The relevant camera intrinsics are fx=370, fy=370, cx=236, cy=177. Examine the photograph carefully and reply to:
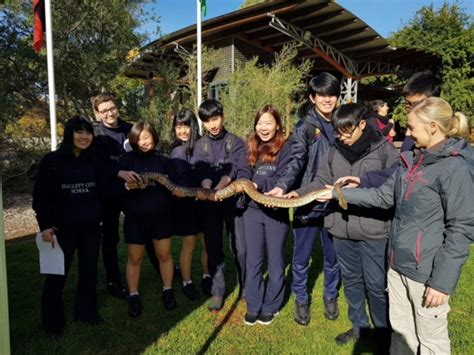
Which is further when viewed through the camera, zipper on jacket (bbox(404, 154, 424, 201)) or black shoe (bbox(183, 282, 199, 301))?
black shoe (bbox(183, 282, 199, 301))

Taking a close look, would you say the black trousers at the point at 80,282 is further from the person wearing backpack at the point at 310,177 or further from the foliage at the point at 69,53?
the foliage at the point at 69,53

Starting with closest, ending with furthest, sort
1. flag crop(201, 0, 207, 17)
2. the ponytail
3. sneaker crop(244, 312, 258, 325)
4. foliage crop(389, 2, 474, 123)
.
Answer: the ponytail < sneaker crop(244, 312, 258, 325) < flag crop(201, 0, 207, 17) < foliage crop(389, 2, 474, 123)

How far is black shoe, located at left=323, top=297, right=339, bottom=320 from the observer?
489 cm

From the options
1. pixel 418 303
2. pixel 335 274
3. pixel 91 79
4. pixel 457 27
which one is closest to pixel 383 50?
pixel 457 27

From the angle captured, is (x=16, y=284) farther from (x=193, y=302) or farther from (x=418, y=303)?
(x=418, y=303)

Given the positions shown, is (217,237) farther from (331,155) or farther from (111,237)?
(331,155)

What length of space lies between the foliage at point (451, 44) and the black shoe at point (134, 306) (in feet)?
103

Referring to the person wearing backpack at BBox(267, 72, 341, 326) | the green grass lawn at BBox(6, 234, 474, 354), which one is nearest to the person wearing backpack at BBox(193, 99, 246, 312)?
the green grass lawn at BBox(6, 234, 474, 354)

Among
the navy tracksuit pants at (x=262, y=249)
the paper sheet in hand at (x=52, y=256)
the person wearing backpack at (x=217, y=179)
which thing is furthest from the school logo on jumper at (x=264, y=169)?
the paper sheet in hand at (x=52, y=256)

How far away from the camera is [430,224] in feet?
9.62

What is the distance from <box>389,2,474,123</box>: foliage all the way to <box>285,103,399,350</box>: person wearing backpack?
101ft

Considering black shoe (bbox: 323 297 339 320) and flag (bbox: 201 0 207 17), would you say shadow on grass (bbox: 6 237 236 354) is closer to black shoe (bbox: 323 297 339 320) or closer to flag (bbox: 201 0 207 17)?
black shoe (bbox: 323 297 339 320)

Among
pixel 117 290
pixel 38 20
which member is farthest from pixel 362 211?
pixel 38 20

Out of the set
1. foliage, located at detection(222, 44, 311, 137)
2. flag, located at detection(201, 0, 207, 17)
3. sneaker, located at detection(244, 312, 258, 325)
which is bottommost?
sneaker, located at detection(244, 312, 258, 325)
